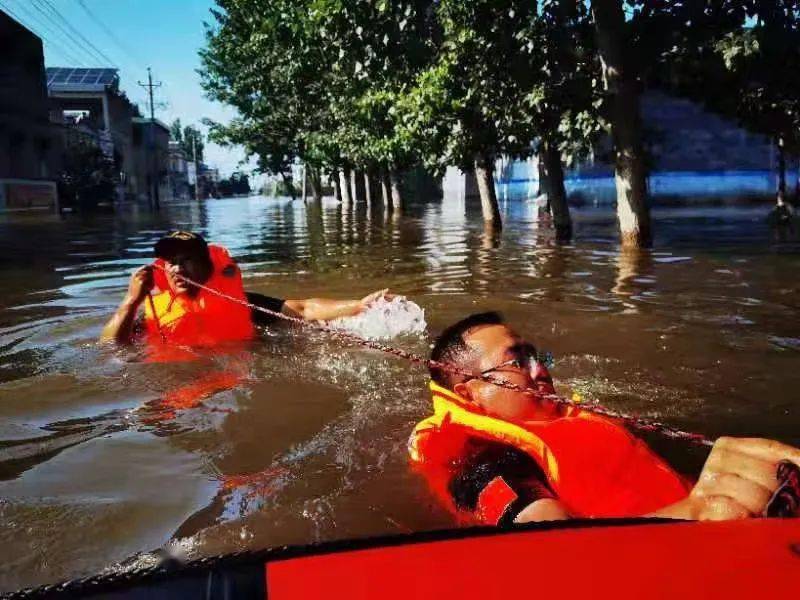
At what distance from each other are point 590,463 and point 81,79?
58.0m

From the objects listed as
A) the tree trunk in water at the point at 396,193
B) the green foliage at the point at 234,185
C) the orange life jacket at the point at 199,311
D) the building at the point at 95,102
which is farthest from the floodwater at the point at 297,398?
the green foliage at the point at 234,185

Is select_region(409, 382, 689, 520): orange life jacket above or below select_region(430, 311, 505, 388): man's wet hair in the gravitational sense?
below

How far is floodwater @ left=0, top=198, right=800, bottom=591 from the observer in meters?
2.85

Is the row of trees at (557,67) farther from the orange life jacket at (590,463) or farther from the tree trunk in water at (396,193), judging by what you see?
the tree trunk in water at (396,193)

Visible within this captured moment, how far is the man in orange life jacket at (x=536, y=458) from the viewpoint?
1.99m

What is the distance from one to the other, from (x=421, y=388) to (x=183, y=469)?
5.79ft

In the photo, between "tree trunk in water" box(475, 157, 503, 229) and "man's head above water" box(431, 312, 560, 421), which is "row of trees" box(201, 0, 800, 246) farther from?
"man's head above water" box(431, 312, 560, 421)

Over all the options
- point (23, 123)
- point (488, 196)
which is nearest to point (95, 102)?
point (23, 123)

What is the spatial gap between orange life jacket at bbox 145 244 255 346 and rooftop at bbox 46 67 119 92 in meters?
51.2

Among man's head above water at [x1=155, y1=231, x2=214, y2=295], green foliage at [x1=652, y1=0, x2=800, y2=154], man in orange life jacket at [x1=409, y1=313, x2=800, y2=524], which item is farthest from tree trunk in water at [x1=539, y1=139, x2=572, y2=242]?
man in orange life jacket at [x1=409, y1=313, x2=800, y2=524]

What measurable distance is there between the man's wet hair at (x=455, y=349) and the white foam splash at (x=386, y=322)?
8.86 feet

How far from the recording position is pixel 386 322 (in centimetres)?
626

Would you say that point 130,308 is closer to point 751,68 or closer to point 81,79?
point 751,68

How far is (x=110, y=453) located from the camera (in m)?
3.56
